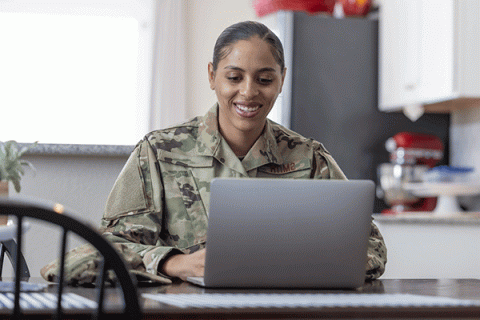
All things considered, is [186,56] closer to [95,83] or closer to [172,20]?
[172,20]

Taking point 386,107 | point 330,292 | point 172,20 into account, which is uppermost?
point 172,20

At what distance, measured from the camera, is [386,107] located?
2.89 meters

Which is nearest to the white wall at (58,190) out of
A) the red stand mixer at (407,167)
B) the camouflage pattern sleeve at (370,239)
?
the camouflage pattern sleeve at (370,239)

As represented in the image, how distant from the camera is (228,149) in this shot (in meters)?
1.42

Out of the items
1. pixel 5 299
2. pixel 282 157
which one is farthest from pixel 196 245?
pixel 5 299

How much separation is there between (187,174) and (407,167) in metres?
1.60

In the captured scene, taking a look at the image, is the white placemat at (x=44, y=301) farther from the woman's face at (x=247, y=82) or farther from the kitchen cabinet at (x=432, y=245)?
the kitchen cabinet at (x=432, y=245)

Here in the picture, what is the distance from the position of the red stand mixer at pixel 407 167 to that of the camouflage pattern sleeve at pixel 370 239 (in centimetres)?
132

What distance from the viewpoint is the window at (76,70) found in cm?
406

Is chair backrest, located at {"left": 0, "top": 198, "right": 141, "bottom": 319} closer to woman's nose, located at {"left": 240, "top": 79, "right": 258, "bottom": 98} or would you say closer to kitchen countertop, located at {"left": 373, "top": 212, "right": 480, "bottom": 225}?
woman's nose, located at {"left": 240, "top": 79, "right": 258, "bottom": 98}

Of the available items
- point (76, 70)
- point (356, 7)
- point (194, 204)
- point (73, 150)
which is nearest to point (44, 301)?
point (194, 204)

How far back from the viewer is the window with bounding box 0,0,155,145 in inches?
160

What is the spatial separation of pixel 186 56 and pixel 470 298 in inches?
138

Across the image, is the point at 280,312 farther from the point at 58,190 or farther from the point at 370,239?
the point at 58,190
